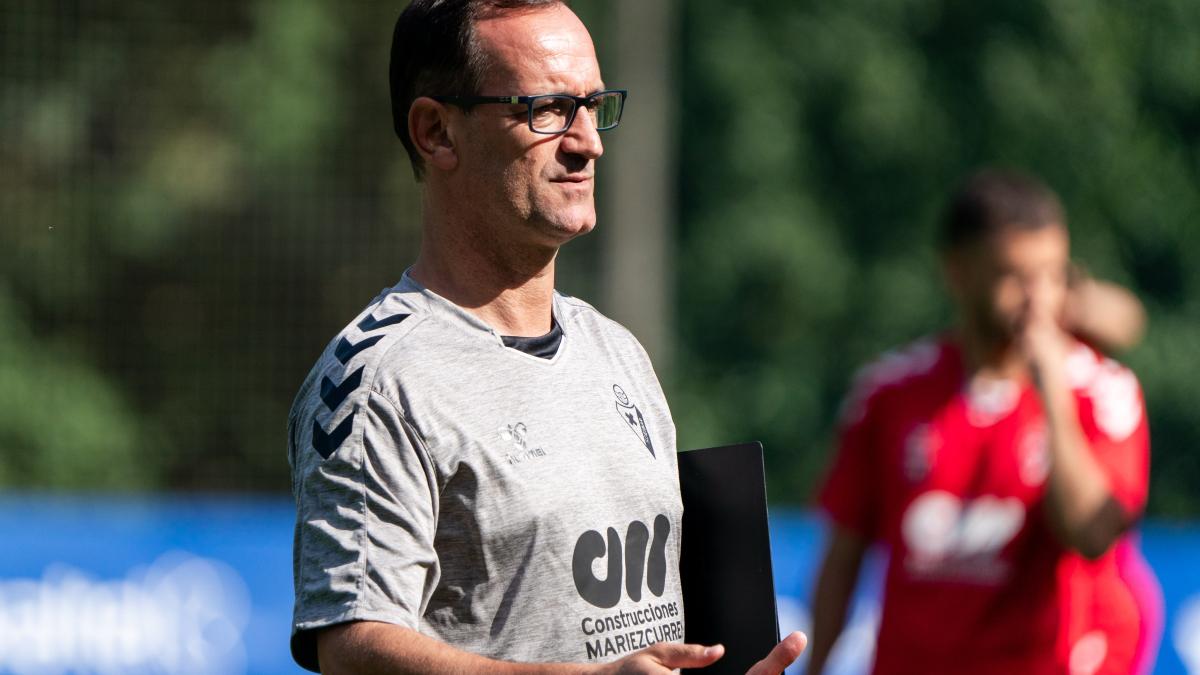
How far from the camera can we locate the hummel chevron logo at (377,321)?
2.37 metres

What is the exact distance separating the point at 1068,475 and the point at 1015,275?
0.59m

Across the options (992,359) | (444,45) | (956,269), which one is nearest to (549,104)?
(444,45)

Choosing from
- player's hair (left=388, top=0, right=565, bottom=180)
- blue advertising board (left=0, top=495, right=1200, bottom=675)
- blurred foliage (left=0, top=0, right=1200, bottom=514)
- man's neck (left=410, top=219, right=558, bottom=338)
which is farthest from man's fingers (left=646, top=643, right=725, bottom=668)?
blurred foliage (left=0, top=0, right=1200, bottom=514)

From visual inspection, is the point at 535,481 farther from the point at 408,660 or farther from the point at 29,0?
the point at 29,0

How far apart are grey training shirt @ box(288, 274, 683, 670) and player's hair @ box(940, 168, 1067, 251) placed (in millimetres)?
2440

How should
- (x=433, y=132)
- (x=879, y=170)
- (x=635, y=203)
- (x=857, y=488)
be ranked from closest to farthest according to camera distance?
(x=433, y=132) < (x=857, y=488) < (x=635, y=203) < (x=879, y=170)

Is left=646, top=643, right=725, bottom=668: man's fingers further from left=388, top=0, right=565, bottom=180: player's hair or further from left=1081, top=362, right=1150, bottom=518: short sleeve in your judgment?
left=1081, top=362, right=1150, bottom=518: short sleeve

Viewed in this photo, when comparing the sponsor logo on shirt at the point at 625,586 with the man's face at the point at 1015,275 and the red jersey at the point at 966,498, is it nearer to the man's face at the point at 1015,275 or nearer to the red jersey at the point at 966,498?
the red jersey at the point at 966,498

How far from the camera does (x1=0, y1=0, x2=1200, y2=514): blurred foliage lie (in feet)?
40.2

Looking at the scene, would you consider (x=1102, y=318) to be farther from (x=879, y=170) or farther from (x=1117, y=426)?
(x=879, y=170)

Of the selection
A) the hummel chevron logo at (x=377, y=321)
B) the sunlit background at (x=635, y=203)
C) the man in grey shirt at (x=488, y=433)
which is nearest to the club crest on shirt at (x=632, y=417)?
the man in grey shirt at (x=488, y=433)

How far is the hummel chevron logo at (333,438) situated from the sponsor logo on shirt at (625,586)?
37 centimetres

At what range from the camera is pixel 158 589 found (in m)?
7.69

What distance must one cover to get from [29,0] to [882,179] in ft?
26.2
